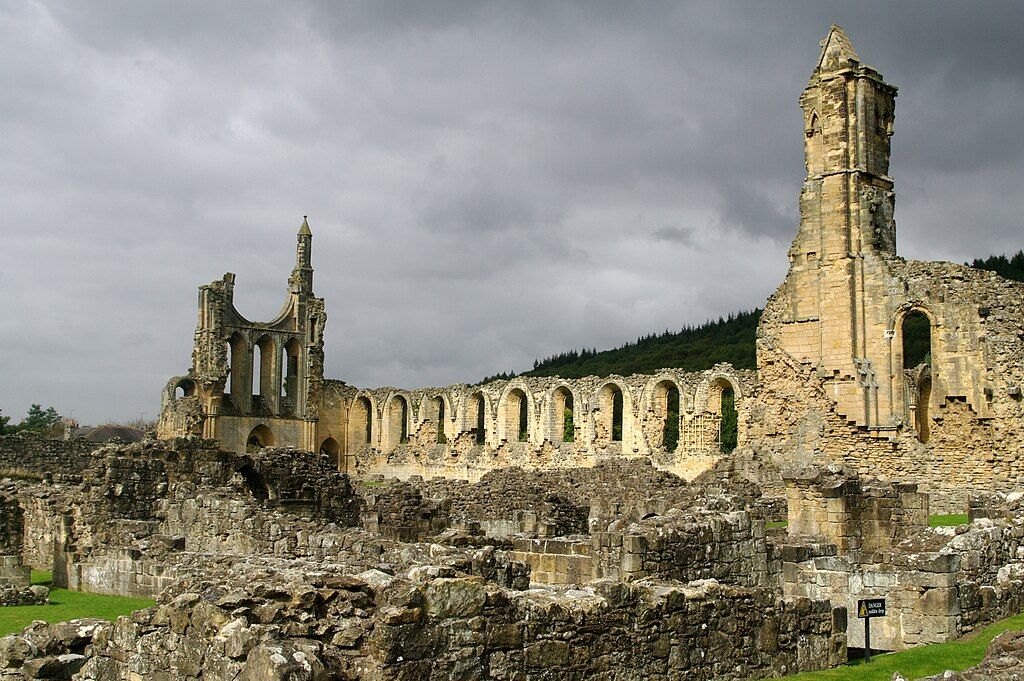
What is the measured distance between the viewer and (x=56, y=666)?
7324mm

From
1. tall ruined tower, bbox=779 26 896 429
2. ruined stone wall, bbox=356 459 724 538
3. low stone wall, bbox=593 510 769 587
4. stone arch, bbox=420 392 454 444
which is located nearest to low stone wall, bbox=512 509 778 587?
low stone wall, bbox=593 510 769 587

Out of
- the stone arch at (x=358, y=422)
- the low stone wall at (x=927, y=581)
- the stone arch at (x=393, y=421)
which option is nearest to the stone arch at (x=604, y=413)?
the stone arch at (x=393, y=421)

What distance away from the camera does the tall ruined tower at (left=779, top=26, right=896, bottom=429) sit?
2356cm

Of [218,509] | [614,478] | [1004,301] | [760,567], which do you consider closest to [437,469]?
[614,478]

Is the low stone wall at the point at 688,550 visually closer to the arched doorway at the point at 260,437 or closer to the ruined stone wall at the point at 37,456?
the ruined stone wall at the point at 37,456

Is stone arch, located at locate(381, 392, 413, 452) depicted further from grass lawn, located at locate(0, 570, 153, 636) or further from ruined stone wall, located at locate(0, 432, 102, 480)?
grass lawn, located at locate(0, 570, 153, 636)

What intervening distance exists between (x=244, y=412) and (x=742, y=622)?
133 ft

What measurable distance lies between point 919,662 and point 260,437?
4056cm

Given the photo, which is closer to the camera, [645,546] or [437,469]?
[645,546]

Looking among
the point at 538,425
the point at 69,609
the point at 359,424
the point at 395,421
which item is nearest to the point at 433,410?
the point at 395,421

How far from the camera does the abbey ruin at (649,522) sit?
5.91 m

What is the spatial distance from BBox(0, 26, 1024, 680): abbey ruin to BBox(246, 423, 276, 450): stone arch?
12498 millimetres

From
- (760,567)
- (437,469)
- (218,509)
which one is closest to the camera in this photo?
(760,567)

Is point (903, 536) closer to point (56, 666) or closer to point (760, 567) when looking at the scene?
point (760, 567)
